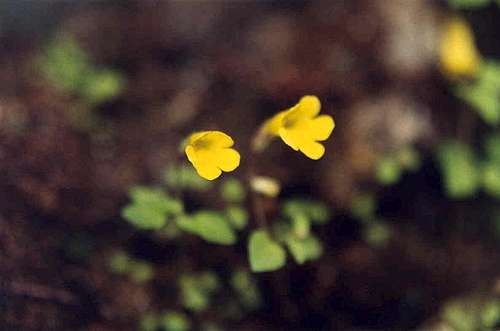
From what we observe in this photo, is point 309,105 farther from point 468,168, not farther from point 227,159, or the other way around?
point 468,168

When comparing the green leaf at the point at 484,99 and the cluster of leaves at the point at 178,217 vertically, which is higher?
the green leaf at the point at 484,99

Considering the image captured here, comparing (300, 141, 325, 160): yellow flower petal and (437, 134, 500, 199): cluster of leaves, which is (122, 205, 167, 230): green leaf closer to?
(300, 141, 325, 160): yellow flower petal

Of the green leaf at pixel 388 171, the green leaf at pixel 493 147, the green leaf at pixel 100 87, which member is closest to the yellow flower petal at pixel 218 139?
the green leaf at pixel 388 171

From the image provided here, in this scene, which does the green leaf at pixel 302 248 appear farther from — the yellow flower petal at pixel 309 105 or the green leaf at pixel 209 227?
the yellow flower petal at pixel 309 105

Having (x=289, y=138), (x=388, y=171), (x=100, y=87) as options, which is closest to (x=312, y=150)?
(x=289, y=138)

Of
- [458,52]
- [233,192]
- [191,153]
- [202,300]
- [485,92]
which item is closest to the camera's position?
[191,153]

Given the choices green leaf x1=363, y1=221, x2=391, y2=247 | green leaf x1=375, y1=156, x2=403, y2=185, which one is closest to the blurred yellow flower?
green leaf x1=375, y1=156, x2=403, y2=185
